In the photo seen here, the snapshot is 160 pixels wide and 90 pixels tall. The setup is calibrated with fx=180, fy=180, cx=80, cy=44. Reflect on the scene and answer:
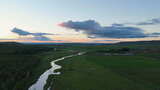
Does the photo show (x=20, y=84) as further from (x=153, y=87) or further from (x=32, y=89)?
(x=153, y=87)

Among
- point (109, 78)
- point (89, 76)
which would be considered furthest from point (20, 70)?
point (109, 78)

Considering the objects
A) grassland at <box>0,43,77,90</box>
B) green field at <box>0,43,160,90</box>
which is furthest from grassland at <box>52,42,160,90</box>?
grassland at <box>0,43,77,90</box>

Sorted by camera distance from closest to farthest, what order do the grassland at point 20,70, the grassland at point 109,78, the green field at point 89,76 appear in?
the grassland at point 109,78
the green field at point 89,76
the grassland at point 20,70

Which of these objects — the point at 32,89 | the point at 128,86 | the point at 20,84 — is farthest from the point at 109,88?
the point at 20,84

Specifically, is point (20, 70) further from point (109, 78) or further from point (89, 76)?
point (109, 78)

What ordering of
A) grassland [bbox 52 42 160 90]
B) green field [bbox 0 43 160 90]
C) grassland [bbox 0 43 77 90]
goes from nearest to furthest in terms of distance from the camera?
1. grassland [bbox 52 42 160 90]
2. green field [bbox 0 43 160 90]
3. grassland [bbox 0 43 77 90]

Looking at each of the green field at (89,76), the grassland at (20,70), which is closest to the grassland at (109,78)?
the green field at (89,76)

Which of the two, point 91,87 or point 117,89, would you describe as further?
point 91,87

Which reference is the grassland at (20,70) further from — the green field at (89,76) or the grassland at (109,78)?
the grassland at (109,78)

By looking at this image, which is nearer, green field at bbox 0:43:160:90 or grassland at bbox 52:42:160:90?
grassland at bbox 52:42:160:90

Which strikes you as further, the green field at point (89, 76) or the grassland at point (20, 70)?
the grassland at point (20, 70)

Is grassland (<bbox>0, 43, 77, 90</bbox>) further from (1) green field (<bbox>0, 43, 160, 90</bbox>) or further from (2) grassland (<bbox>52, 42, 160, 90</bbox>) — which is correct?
(2) grassland (<bbox>52, 42, 160, 90</bbox>)
